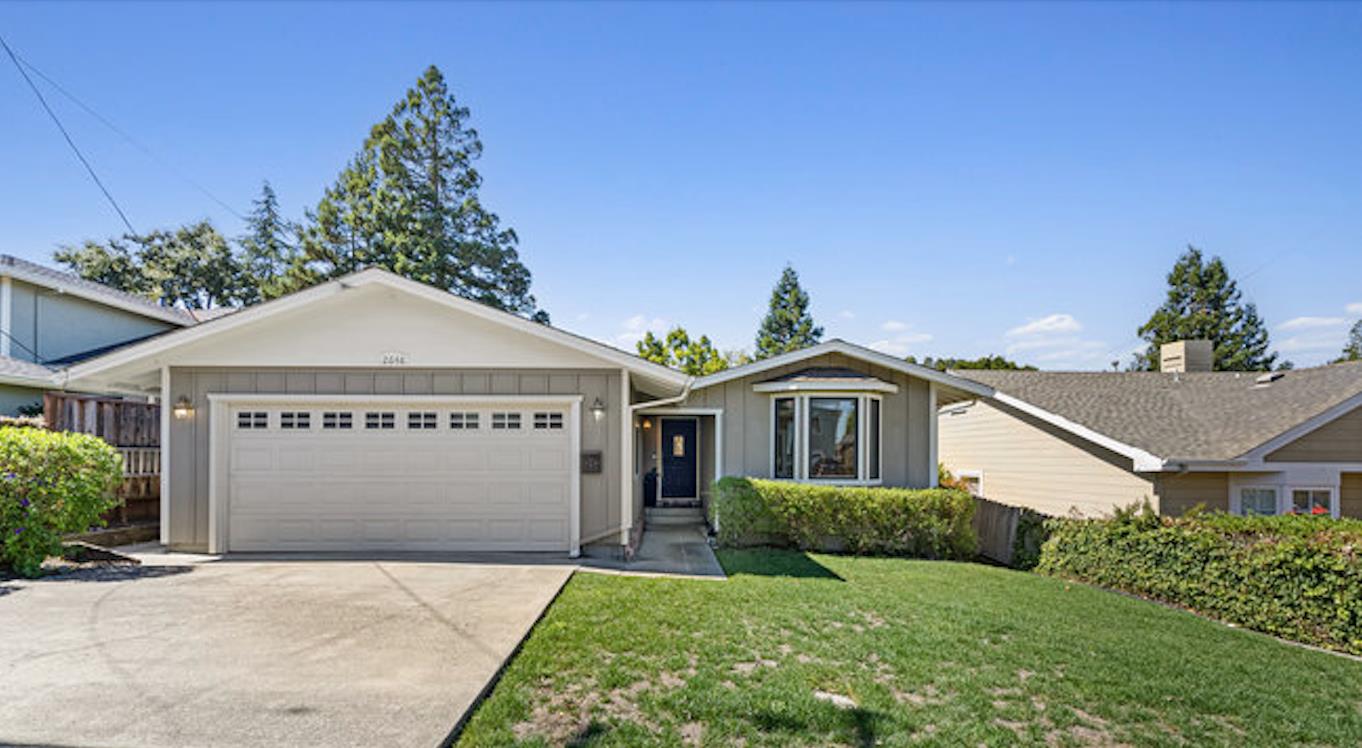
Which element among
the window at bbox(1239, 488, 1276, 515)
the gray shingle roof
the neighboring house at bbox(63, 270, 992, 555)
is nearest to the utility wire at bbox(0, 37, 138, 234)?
the neighboring house at bbox(63, 270, 992, 555)

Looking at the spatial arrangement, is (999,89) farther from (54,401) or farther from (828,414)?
(54,401)

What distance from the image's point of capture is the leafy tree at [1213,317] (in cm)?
3356

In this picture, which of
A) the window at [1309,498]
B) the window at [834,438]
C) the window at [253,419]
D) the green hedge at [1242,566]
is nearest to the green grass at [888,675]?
the green hedge at [1242,566]

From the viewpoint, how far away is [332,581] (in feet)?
22.3

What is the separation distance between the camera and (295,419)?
864 cm

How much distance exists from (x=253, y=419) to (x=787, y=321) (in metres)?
36.3

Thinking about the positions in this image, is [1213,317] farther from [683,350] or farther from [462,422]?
[462,422]

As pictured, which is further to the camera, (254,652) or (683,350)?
(683,350)

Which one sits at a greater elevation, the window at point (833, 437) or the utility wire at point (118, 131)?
the utility wire at point (118, 131)

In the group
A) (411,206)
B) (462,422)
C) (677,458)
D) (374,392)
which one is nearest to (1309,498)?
(677,458)

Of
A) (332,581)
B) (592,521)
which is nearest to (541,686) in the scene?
(332,581)

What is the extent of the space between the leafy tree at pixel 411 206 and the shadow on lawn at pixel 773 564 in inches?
765

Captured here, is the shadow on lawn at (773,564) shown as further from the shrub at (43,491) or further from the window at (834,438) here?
the shrub at (43,491)

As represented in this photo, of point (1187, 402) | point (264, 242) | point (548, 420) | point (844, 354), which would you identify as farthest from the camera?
point (264, 242)
